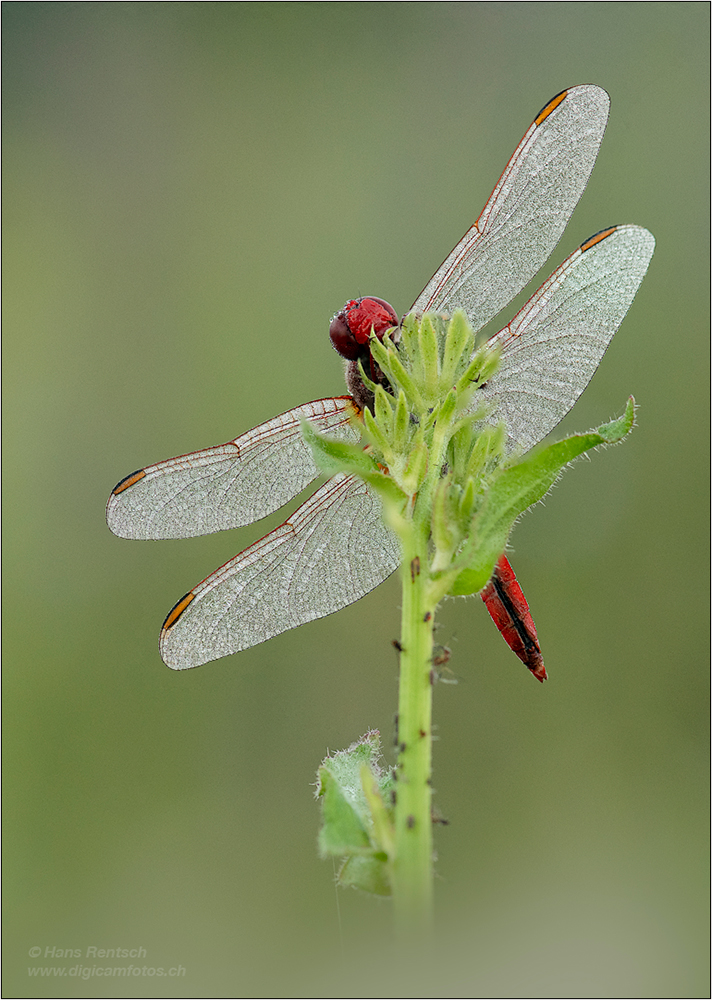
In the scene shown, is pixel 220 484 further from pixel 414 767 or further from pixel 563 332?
pixel 414 767

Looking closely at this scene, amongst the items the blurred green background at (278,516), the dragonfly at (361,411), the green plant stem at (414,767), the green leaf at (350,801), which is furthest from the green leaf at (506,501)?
the blurred green background at (278,516)

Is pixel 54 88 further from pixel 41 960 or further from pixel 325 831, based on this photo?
pixel 325 831

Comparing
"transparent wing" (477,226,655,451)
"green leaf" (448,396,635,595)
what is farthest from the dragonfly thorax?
"green leaf" (448,396,635,595)

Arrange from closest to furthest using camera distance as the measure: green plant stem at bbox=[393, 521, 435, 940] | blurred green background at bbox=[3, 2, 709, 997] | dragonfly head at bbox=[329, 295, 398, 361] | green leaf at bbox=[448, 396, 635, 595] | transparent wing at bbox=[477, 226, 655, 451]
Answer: green plant stem at bbox=[393, 521, 435, 940] < green leaf at bbox=[448, 396, 635, 595] < dragonfly head at bbox=[329, 295, 398, 361] < transparent wing at bbox=[477, 226, 655, 451] < blurred green background at bbox=[3, 2, 709, 997]

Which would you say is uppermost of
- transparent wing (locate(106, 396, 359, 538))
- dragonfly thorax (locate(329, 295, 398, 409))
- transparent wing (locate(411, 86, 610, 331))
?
transparent wing (locate(411, 86, 610, 331))

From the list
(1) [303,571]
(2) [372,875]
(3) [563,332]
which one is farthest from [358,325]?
(2) [372,875]

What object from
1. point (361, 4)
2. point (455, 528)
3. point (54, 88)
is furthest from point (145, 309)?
point (455, 528)

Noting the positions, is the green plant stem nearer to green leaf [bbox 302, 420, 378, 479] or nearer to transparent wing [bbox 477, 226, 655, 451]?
green leaf [bbox 302, 420, 378, 479]
